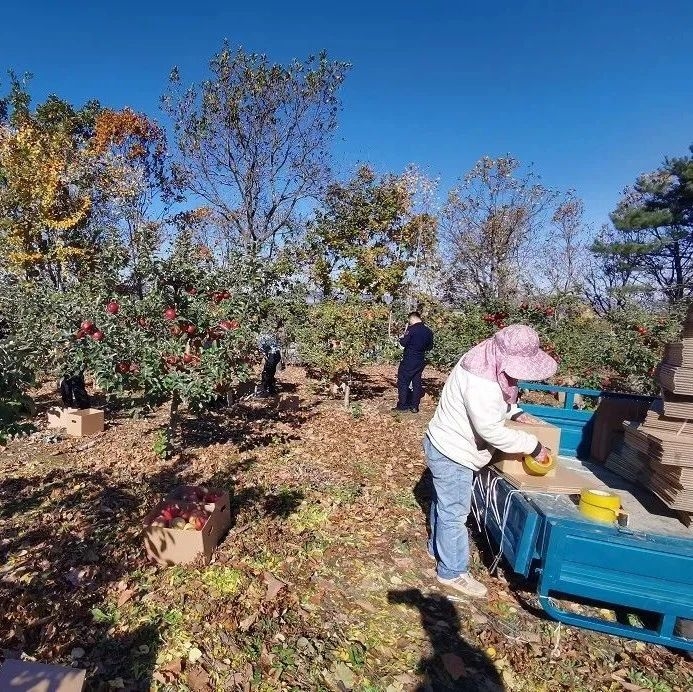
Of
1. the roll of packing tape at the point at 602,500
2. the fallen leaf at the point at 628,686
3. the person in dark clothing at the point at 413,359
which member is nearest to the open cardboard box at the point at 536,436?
the roll of packing tape at the point at 602,500

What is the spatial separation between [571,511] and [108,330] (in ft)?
13.8

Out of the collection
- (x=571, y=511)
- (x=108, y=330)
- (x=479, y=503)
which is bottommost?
(x=479, y=503)

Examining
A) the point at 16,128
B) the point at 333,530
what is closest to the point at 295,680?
the point at 333,530

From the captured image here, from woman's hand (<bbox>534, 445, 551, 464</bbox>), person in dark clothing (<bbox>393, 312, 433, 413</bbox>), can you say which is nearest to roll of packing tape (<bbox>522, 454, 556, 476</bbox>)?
woman's hand (<bbox>534, 445, 551, 464</bbox>)

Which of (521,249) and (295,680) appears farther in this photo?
(521,249)

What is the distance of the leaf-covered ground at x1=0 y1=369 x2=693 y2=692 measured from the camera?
2.71m

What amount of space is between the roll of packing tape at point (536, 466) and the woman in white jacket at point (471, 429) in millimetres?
65

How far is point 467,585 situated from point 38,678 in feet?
8.59

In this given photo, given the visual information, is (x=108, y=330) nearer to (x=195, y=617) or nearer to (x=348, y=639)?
(x=195, y=617)

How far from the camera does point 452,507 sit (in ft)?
11.1

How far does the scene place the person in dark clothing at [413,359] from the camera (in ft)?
27.5

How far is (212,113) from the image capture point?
15.5 m

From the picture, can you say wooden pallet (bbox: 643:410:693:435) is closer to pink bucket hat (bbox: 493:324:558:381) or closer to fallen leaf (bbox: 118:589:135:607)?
pink bucket hat (bbox: 493:324:558:381)

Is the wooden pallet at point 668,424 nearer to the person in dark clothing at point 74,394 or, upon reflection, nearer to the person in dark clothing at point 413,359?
the person in dark clothing at point 413,359
